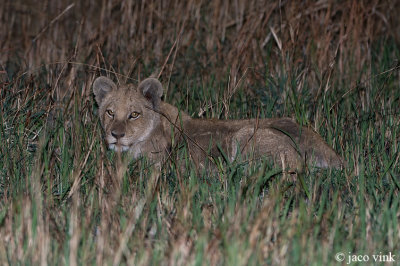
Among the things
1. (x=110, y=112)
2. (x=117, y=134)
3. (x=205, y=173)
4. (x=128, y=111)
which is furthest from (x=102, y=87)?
(x=205, y=173)

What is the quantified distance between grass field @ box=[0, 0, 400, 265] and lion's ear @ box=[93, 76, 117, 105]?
17 centimetres

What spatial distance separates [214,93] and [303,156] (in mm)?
2269

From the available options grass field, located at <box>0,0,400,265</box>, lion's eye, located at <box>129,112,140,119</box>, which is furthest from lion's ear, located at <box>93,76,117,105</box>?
lion's eye, located at <box>129,112,140,119</box>

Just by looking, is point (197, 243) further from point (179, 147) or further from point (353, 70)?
point (353, 70)

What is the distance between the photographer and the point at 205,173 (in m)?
6.78

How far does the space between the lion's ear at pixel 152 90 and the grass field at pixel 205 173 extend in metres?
0.18

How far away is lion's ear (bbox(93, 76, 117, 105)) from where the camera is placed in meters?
7.84

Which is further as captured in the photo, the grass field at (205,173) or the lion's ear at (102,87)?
the lion's ear at (102,87)

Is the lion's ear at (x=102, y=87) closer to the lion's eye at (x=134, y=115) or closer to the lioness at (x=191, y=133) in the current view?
the lioness at (x=191, y=133)

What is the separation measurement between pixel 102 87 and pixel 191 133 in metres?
1.16

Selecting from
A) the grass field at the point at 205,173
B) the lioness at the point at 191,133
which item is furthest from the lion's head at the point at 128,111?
the grass field at the point at 205,173

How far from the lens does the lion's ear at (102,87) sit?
784 centimetres

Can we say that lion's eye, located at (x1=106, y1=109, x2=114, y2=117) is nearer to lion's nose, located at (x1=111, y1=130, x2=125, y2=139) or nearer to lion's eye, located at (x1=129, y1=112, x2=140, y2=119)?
lion's eye, located at (x1=129, y1=112, x2=140, y2=119)

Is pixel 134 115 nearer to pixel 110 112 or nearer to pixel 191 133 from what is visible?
pixel 110 112
